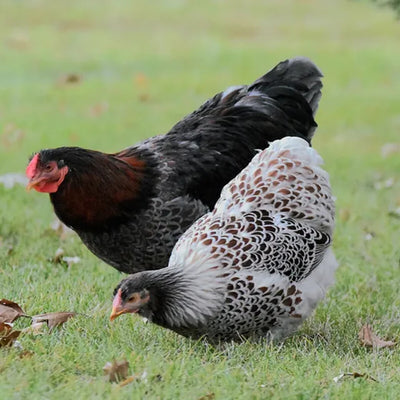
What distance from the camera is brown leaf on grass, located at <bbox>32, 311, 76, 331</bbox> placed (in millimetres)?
4481

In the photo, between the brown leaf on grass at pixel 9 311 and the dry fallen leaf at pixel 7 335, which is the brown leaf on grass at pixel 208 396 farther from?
the brown leaf on grass at pixel 9 311

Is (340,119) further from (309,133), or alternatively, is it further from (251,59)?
(309,133)

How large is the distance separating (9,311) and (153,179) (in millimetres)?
1195

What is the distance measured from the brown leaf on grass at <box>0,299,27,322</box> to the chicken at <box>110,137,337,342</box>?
1.82 ft

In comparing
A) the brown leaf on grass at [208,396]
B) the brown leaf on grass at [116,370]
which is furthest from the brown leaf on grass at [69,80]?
the brown leaf on grass at [208,396]

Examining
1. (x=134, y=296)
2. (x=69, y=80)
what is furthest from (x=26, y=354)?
(x=69, y=80)

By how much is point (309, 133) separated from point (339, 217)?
1.98 meters

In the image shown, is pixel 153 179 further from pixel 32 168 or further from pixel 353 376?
pixel 353 376

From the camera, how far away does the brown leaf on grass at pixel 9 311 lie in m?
4.43

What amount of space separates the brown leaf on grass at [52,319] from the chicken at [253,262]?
1.41 feet

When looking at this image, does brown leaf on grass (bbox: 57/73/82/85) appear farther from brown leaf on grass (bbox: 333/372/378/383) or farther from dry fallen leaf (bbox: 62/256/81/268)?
brown leaf on grass (bbox: 333/372/378/383)

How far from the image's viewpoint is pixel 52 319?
14.8 ft

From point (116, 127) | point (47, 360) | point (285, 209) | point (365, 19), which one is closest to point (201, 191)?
point (285, 209)

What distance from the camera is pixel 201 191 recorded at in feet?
17.5
